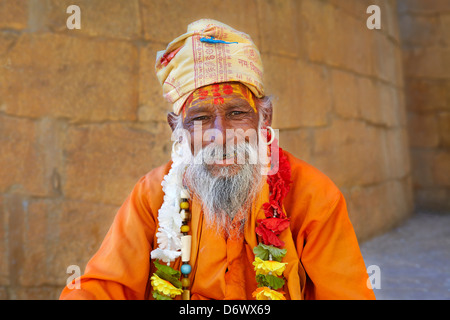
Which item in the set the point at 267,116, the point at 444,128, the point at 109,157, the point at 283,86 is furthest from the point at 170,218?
the point at 444,128

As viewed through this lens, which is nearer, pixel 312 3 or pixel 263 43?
pixel 263 43

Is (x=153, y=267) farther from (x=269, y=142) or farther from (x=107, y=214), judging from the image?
(x=107, y=214)

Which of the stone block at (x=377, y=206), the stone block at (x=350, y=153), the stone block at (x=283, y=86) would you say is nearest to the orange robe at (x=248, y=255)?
the stone block at (x=283, y=86)

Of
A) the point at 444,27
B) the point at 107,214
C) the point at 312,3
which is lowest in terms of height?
the point at 107,214

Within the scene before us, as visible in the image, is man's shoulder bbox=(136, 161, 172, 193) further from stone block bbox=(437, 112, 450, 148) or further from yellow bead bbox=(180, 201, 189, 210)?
stone block bbox=(437, 112, 450, 148)

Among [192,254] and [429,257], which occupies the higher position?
[192,254]

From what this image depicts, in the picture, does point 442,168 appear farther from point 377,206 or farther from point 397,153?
point 377,206

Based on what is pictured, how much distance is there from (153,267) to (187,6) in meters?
2.18

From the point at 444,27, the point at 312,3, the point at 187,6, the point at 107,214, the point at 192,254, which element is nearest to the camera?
the point at 192,254

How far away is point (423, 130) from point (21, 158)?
5663 millimetres

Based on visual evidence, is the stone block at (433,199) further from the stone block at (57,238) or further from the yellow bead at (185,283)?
the yellow bead at (185,283)

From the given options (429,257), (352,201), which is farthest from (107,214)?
(429,257)
